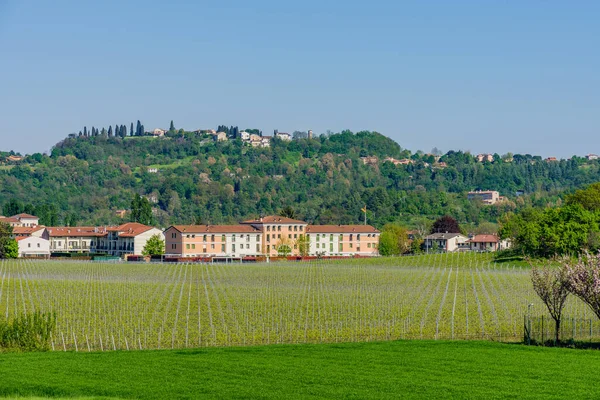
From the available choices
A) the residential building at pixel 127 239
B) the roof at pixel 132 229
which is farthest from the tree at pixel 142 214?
the roof at pixel 132 229

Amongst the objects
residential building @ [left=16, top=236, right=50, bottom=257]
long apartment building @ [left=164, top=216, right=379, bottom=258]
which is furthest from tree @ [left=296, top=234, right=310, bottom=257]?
residential building @ [left=16, top=236, right=50, bottom=257]

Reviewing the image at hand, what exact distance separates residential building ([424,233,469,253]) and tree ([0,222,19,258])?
2434 inches

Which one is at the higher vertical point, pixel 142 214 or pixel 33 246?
pixel 142 214

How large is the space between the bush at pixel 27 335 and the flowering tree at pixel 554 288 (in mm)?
16791

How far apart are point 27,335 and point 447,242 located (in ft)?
396

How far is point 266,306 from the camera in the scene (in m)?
47.8

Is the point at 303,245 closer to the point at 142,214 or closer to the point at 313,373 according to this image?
the point at 142,214

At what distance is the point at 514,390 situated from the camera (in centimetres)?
2420

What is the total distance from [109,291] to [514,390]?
37.5m

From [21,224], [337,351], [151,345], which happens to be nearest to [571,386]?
[337,351]

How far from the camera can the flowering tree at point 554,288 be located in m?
33.2

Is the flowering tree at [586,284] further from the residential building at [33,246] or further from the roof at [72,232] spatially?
the roof at [72,232]

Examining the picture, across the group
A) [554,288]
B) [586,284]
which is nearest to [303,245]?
[554,288]

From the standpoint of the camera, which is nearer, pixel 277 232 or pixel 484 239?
pixel 277 232
